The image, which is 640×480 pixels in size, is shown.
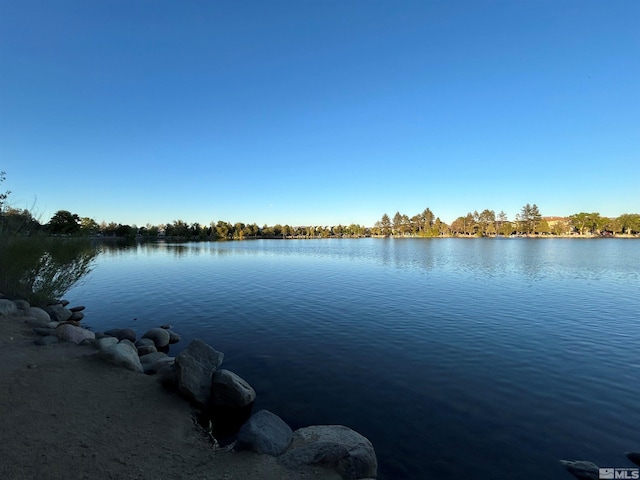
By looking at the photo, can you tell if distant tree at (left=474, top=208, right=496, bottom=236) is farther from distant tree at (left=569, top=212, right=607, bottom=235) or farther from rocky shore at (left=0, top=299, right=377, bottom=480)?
rocky shore at (left=0, top=299, right=377, bottom=480)

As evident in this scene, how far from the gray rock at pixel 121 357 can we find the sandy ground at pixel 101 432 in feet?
0.90

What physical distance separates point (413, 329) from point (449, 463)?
27.9 ft

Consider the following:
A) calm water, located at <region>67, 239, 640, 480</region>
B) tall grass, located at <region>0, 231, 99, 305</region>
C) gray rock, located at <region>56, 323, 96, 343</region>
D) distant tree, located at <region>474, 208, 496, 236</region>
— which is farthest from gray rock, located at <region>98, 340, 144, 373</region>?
distant tree, located at <region>474, 208, 496, 236</region>

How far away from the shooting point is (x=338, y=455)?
5352 millimetres

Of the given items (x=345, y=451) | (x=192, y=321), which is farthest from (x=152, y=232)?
(x=345, y=451)

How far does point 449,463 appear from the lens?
6.00 meters

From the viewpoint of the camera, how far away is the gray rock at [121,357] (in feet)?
29.2

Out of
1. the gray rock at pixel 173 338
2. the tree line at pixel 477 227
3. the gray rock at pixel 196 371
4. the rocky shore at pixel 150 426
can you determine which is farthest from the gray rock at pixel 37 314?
the tree line at pixel 477 227

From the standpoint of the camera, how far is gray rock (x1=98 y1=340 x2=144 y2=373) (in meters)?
8.89

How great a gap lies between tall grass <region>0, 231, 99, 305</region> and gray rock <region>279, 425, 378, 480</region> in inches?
690

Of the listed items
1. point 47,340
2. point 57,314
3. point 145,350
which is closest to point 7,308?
point 57,314

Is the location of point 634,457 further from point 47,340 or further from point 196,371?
point 47,340

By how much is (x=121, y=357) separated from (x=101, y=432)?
147 inches

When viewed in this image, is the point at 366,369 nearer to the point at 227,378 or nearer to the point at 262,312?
the point at 227,378
